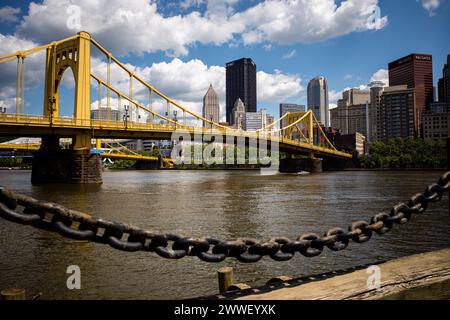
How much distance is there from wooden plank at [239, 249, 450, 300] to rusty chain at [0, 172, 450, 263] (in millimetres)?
283

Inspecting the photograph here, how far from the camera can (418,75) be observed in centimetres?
18888

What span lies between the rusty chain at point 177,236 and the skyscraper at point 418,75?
212773 millimetres

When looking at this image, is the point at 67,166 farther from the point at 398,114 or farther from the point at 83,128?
the point at 398,114

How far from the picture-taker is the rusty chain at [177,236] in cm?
161

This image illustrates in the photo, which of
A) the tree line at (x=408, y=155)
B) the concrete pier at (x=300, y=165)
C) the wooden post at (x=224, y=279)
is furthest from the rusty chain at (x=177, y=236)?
the tree line at (x=408, y=155)

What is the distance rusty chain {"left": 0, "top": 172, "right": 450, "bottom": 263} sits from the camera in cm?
161

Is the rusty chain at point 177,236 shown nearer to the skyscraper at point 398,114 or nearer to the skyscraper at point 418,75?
the skyscraper at point 398,114

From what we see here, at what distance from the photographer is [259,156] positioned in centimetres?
8606

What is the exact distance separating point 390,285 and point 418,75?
223 meters

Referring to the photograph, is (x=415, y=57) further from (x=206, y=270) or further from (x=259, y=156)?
(x=206, y=270)

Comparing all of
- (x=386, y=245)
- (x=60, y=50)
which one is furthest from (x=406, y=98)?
(x=386, y=245)

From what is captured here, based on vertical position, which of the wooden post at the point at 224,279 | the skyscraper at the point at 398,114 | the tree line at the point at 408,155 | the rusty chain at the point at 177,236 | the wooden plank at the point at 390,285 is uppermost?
the skyscraper at the point at 398,114

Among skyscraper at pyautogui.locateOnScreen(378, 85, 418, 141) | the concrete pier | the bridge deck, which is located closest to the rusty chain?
the bridge deck
